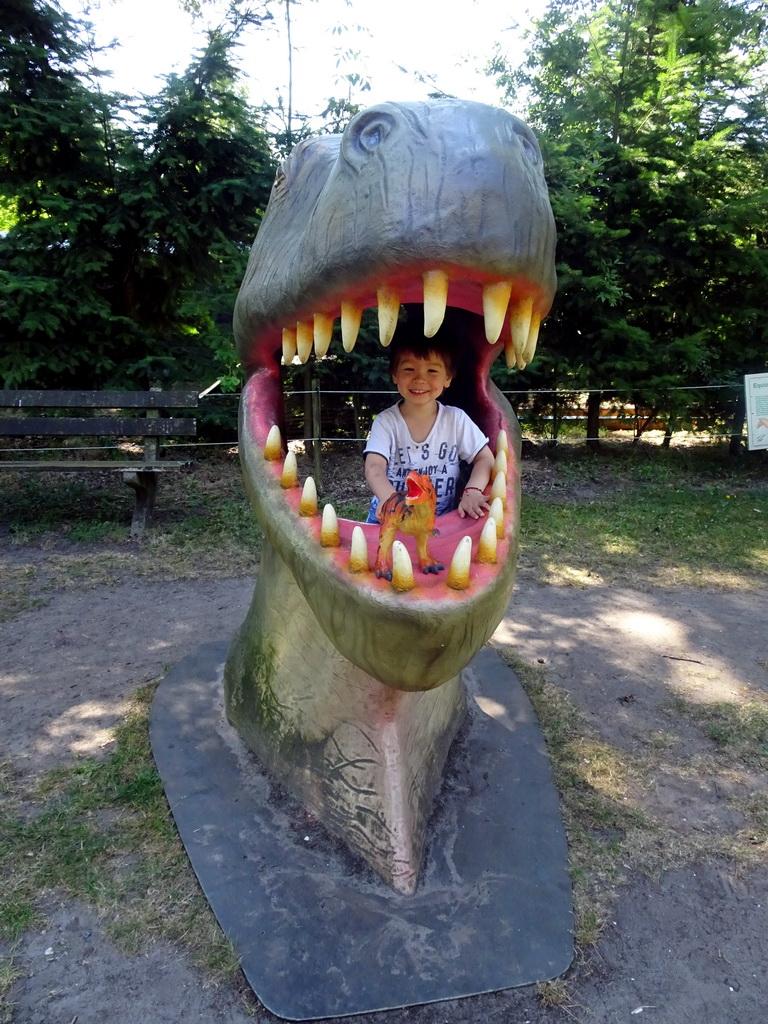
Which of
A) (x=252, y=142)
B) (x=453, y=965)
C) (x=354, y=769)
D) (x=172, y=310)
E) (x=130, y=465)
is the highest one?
(x=252, y=142)

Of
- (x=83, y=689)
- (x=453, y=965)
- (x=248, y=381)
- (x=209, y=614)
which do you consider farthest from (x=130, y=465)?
(x=453, y=965)

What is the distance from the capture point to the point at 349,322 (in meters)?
1.60

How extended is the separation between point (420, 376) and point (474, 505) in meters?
0.49

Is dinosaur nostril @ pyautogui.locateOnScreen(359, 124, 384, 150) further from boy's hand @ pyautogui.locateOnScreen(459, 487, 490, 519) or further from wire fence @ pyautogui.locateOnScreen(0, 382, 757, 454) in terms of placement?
wire fence @ pyautogui.locateOnScreen(0, 382, 757, 454)

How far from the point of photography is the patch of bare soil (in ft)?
5.96

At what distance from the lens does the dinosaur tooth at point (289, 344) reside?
6.42 feet

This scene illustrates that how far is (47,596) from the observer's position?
15.9ft

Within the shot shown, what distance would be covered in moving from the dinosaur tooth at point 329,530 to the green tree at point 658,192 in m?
7.49

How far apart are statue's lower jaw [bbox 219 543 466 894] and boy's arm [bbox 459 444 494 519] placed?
57cm

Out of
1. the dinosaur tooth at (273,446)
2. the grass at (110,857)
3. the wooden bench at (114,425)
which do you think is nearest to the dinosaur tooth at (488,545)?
the dinosaur tooth at (273,446)

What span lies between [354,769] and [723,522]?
6.20 meters

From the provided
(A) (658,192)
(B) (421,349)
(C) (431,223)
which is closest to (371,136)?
(C) (431,223)

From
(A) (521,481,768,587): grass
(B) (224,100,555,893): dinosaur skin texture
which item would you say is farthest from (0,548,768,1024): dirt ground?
(B) (224,100,555,893): dinosaur skin texture

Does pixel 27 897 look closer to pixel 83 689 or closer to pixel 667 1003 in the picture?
pixel 83 689
